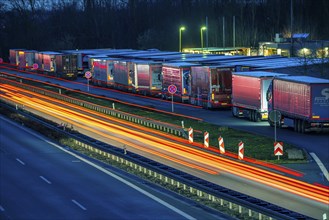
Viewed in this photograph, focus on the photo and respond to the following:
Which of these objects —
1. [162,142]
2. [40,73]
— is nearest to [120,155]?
[162,142]

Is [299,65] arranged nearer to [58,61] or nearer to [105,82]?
[105,82]

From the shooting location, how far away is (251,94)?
170 ft

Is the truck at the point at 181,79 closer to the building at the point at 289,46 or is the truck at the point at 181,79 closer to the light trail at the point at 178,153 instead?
the light trail at the point at 178,153

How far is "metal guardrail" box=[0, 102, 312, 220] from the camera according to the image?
897 inches

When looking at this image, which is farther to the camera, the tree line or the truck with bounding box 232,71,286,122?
the tree line

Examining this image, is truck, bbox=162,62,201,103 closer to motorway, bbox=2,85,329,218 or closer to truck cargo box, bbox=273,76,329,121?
motorway, bbox=2,85,329,218

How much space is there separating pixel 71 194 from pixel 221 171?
7224mm

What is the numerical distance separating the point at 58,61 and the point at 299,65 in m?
48.3

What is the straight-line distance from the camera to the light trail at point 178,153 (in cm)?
2864

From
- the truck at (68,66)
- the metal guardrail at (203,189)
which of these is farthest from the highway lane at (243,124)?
the truck at (68,66)

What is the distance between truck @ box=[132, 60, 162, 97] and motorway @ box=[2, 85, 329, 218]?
1819cm

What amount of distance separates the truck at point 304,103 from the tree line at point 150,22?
71.1 metres

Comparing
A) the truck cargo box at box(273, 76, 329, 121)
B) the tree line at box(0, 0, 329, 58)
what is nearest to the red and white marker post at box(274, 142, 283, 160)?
the truck cargo box at box(273, 76, 329, 121)

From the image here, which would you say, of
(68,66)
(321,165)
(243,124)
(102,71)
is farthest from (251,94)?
(68,66)
